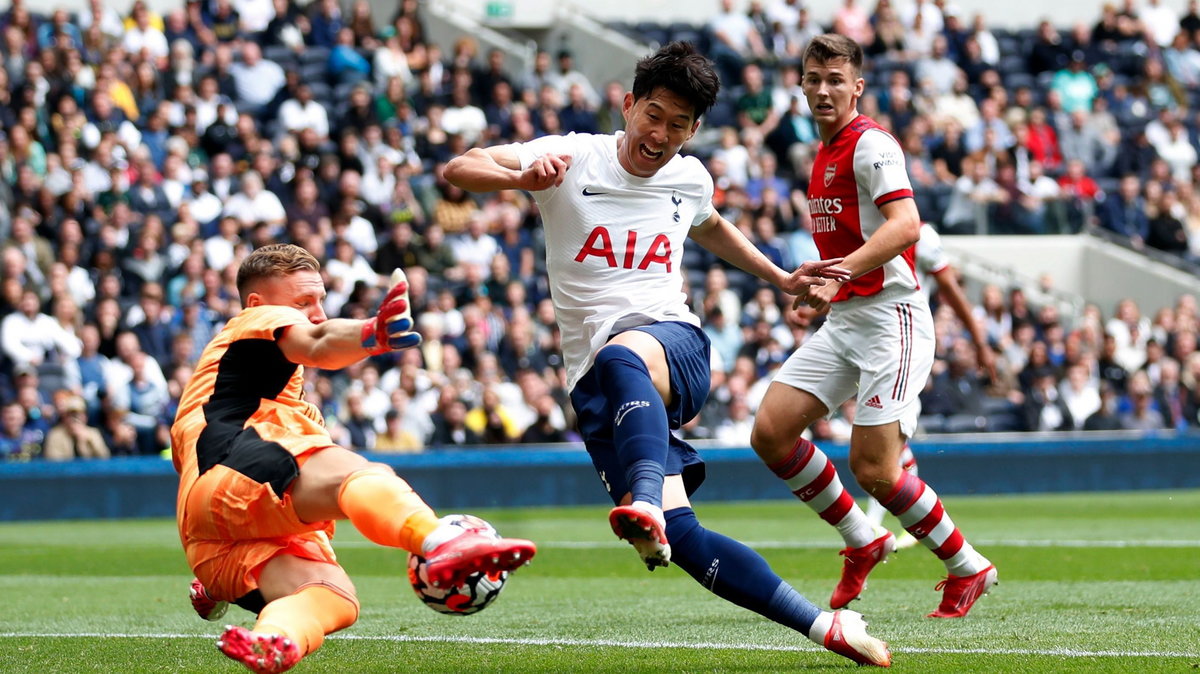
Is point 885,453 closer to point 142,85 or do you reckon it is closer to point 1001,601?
point 1001,601

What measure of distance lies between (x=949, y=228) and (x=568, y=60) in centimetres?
550

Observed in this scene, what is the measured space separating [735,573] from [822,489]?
220cm

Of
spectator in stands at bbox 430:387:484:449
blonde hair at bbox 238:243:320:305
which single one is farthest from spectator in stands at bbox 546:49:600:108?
blonde hair at bbox 238:243:320:305

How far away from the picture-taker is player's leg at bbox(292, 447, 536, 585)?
15.1 feet

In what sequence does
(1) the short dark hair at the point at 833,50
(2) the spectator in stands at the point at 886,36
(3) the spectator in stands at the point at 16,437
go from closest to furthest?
(1) the short dark hair at the point at 833,50
(3) the spectator in stands at the point at 16,437
(2) the spectator in stands at the point at 886,36

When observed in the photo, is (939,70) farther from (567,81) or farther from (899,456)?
(899,456)

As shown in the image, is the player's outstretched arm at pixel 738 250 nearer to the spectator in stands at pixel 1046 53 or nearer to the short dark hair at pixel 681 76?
the short dark hair at pixel 681 76

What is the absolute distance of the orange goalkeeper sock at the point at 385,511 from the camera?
15.6ft

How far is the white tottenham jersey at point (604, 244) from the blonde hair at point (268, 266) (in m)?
1.02

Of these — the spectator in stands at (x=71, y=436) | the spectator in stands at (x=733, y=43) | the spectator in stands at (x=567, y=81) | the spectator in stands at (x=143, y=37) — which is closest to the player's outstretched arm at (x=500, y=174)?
the spectator in stands at (x=71, y=436)

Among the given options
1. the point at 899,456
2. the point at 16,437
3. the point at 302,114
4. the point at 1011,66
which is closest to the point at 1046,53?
the point at 1011,66

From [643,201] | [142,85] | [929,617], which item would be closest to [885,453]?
[929,617]

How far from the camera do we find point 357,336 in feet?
15.2

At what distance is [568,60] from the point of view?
2262 centimetres
